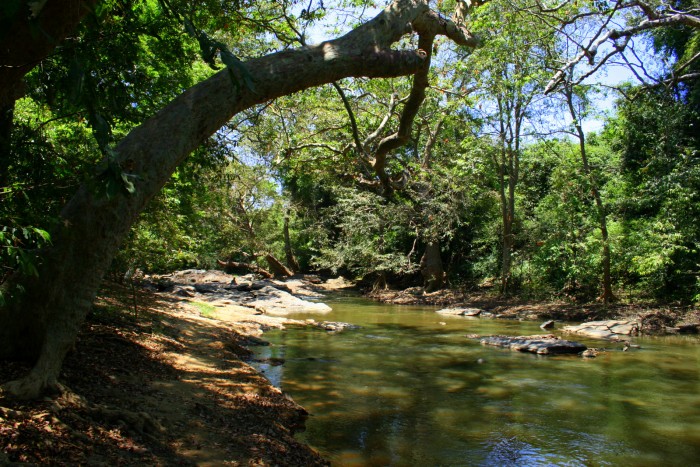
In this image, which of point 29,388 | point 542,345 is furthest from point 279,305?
point 29,388

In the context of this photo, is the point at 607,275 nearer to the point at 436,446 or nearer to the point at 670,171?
the point at 670,171

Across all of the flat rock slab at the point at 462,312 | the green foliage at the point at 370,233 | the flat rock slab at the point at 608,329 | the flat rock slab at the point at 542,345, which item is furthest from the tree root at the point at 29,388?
the green foliage at the point at 370,233

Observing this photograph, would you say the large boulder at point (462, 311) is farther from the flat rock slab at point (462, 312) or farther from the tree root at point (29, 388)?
the tree root at point (29, 388)

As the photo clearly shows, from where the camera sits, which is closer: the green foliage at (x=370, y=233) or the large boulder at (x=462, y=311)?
the large boulder at (x=462, y=311)

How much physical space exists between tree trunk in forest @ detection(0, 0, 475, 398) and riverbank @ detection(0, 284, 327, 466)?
0.27 meters

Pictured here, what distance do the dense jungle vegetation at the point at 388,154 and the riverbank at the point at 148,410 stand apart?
36.9 inches

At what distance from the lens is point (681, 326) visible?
14.7 meters

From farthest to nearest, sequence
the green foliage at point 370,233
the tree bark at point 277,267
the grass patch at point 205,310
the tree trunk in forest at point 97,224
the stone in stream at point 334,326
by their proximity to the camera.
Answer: the tree bark at point 277,267 → the green foliage at point 370,233 → the stone in stream at point 334,326 → the grass patch at point 205,310 → the tree trunk in forest at point 97,224

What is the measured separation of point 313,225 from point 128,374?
26.3 m

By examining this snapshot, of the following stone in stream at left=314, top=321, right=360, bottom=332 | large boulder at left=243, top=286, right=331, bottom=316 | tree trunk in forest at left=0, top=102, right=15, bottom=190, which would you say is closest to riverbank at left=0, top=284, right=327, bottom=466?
tree trunk in forest at left=0, top=102, right=15, bottom=190

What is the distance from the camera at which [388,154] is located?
16875mm

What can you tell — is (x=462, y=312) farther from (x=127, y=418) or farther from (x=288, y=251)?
(x=288, y=251)

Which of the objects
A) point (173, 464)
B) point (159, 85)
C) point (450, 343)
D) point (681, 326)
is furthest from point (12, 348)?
point (681, 326)

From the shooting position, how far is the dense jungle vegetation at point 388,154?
167 inches
